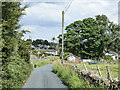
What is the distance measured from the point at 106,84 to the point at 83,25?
4980 cm

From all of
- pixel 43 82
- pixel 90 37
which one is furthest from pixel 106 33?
pixel 43 82

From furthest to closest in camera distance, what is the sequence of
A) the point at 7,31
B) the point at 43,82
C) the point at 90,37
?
the point at 90,37, the point at 43,82, the point at 7,31

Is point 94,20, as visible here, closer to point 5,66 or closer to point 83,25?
point 83,25

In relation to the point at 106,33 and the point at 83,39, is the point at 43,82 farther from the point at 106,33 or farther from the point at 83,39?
the point at 106,33

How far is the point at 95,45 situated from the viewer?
51562mm

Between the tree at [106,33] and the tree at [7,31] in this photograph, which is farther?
the tree at [106,33]

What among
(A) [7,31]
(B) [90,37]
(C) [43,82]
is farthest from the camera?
(B) [90,37]

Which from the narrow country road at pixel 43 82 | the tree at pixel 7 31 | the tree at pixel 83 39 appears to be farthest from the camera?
the tree at pixel 83 39

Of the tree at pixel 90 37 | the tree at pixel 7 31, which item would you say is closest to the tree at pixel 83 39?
the tree at pixel 90 37

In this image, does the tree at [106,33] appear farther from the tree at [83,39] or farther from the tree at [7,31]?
the tree at [7,31]

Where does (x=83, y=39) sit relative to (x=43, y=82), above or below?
above

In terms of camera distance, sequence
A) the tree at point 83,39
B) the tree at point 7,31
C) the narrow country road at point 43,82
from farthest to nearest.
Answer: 1. the tree at point 83,39
2. the narrow country road at point 43,82
3. the tree at point 7,31

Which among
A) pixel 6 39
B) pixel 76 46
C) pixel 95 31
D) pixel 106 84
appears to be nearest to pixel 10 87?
pixel 6 39

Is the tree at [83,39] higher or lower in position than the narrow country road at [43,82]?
A: higher
